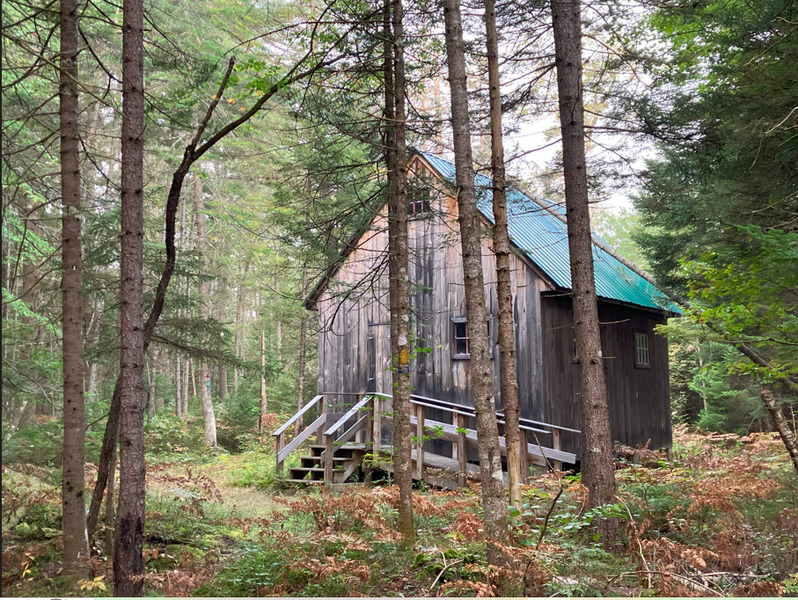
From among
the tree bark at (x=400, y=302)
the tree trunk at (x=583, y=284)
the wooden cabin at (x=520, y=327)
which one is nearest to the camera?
the tree trunk at (x=583, y=284)

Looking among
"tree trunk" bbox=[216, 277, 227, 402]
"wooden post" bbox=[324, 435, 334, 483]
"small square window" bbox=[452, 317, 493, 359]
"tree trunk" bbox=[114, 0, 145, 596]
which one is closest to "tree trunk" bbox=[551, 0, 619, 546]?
"tree trunk" bbox=[114, 0, 145, 596]

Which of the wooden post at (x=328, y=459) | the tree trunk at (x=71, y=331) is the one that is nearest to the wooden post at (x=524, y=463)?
the wooden post at (x=328, y=459)

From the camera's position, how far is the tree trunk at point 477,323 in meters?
6.15

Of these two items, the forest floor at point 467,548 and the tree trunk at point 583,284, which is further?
the tree trunk at point 583,284

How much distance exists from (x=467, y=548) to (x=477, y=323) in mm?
2394

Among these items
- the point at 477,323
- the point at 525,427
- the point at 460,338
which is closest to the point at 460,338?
the point at 460,338

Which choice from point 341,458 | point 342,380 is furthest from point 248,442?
point 341,458

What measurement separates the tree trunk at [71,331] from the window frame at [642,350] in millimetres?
13305

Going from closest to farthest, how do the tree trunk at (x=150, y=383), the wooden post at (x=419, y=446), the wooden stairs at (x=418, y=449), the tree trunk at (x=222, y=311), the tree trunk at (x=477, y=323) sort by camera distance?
1. the tree trunk at (x=477, y=323)
2. the wooden stairs at (x=418, y=449)
3. the wooden post at (x=419, y=446)
4. the tree trunk at (x=150, y=383)
5. the tree trunk at (x=222, y=311)

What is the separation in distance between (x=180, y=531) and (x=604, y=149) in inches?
340

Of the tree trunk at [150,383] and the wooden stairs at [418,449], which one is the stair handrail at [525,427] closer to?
the wooden stairs at [418,449]

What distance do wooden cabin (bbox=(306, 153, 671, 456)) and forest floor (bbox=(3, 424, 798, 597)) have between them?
366cm

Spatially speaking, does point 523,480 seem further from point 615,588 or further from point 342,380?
point 342,380

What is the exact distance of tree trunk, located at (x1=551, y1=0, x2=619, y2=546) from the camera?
771cm
